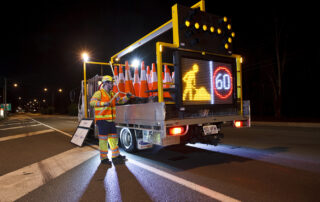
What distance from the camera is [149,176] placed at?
4.32 metres

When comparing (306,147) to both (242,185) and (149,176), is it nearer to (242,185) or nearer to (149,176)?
(242,185)

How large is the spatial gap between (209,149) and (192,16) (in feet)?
12.1

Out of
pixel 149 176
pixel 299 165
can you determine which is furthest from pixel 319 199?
pixel 149 176

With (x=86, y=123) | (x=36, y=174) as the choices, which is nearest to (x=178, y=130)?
(x=36, y=174)

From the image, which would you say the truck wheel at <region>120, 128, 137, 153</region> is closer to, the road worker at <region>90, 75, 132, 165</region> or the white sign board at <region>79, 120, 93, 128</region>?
the road worker at <region>90, 75, 132, 165</region>

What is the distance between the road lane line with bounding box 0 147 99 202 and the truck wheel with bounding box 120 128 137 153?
93cm

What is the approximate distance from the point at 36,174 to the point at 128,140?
7.84ft

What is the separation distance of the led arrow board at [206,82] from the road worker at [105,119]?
4.84 feet

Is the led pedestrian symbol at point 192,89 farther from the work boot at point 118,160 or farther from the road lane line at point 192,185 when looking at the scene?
the work boot at point 118,160

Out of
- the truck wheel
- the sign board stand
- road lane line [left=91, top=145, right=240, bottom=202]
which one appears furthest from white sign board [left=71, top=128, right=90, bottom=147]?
road lane line [left=91, top=145, right=240, bottom=202]

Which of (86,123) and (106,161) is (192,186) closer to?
(106,161)

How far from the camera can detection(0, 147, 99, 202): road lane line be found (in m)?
3.83

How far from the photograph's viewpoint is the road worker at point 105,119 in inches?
211

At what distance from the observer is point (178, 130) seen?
14.4 feet
